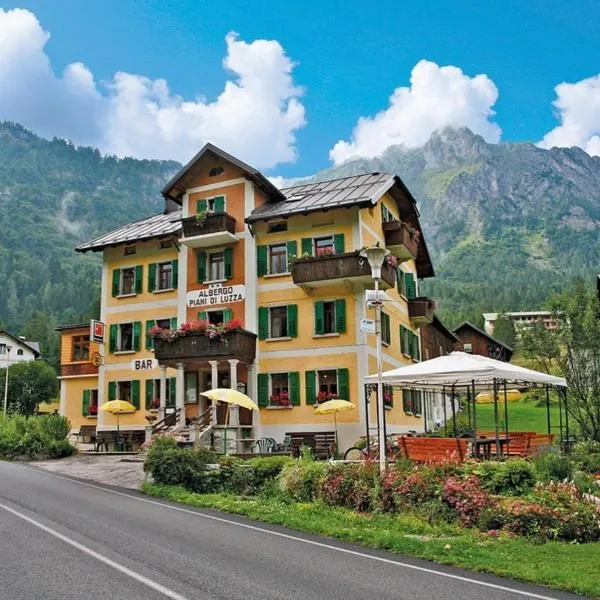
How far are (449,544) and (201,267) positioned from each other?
77.8 feet

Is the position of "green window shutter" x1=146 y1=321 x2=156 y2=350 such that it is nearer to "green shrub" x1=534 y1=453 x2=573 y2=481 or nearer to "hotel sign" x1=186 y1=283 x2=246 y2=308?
"hotel sign" x1=186 y1=283 x2=246 y2=308

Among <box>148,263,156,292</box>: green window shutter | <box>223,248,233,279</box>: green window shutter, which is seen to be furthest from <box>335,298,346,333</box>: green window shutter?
<box>148,263,156,292</box>: green window shutter

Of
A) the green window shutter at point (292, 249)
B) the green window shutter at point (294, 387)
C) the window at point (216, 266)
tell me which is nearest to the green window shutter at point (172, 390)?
the window at point (216, 266)

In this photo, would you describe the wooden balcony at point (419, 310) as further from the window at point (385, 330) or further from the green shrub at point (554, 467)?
the green shrub at point (554, 467)

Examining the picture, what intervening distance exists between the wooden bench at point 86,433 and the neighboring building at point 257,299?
926 mm

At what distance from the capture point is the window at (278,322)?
99.0 feet

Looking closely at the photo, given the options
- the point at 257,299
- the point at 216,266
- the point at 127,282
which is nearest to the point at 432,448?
the point at 257,299

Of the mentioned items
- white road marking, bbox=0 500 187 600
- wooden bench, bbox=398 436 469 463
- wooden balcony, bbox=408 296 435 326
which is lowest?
white road marking, bbox=0 500 187 600

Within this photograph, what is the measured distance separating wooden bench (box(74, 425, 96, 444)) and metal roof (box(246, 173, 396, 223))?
1334 cm

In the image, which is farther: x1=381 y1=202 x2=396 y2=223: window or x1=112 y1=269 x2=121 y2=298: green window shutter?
x1=112 y1=269 x2=121 y2=298: green window shutter

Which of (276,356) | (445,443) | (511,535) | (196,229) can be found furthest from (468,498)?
(196,229)

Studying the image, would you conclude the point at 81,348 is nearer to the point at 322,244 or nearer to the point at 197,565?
the point at 322,244

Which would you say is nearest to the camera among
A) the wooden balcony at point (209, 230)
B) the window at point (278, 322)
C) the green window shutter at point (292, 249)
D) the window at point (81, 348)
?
the green window shutter at point (292, 249)

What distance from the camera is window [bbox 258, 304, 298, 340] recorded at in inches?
1184
